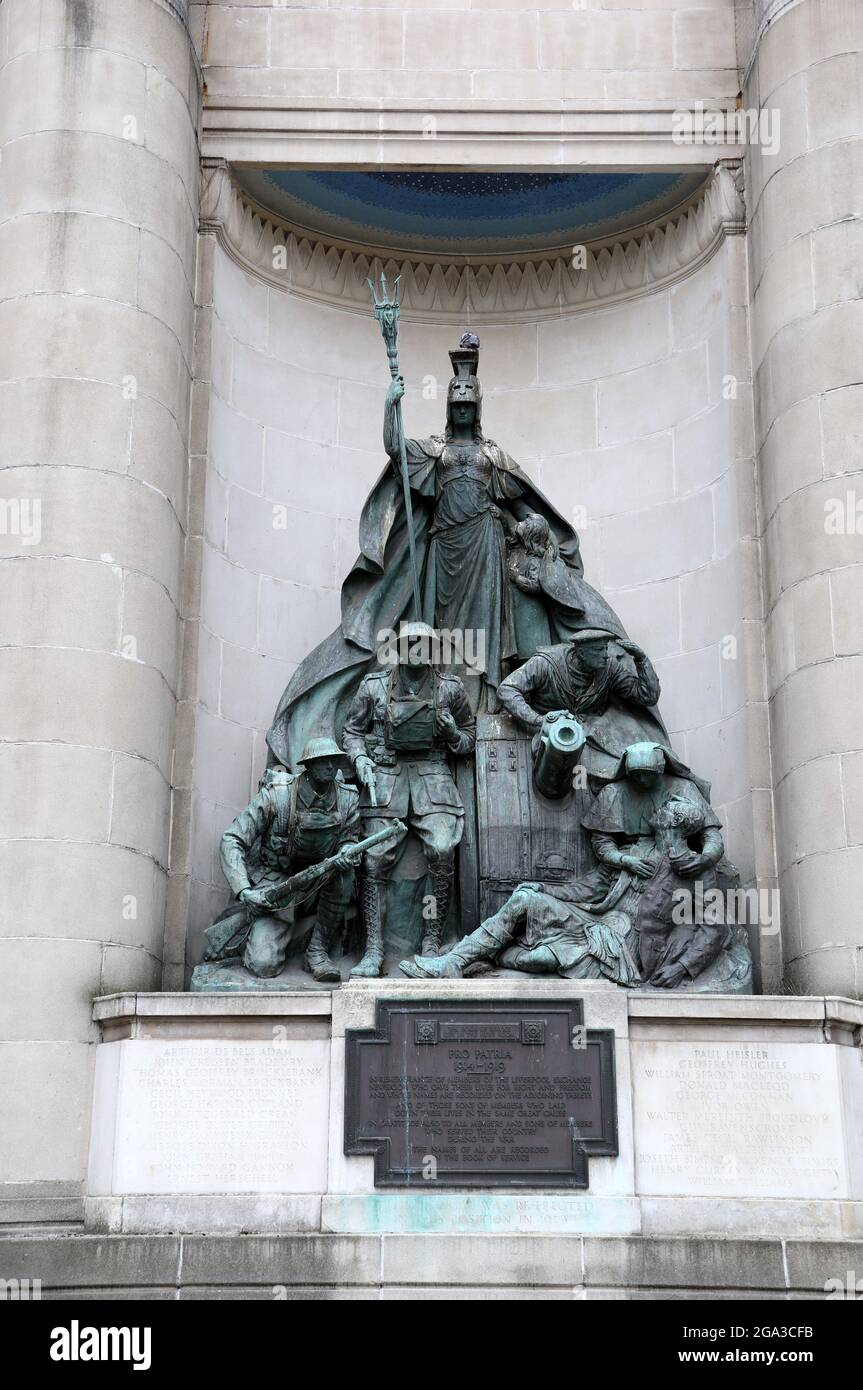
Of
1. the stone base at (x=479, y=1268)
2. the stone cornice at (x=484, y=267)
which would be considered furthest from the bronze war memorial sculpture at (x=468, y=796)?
the stone cornice at (x=484, y=267)

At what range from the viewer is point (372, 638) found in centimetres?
1373

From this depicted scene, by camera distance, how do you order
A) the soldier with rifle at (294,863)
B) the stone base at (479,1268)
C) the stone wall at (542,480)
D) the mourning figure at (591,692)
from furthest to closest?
1. the stone wall at (542,480)
2. the mourning figure at (591,692)
3. the soldier with rifle at (294,863)
4. the stone base at (479,1268)

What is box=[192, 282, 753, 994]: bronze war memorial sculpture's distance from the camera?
475 inches

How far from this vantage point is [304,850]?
486 inches

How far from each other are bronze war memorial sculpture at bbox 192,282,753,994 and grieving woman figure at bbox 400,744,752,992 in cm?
1

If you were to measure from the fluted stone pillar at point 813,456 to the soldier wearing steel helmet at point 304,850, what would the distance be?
3.13 m

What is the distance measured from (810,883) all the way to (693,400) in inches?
188

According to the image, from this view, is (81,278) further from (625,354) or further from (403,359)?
(625,354)

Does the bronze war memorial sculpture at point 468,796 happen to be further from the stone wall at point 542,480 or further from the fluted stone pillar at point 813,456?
the stone wall at point 542,480

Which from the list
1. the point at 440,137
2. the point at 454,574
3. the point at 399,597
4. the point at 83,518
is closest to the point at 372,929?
the point at 399,597

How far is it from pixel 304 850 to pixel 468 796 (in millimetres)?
1249

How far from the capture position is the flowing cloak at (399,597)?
13.5 meters
